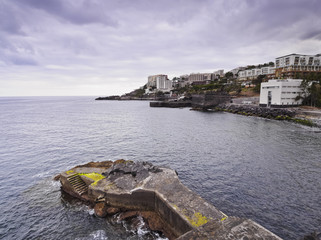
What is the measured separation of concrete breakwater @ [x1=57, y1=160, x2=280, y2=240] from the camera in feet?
26.5

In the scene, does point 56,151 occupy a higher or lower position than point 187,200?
lower

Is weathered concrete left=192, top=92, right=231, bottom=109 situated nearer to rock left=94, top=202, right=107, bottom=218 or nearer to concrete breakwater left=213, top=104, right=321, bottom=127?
concrete breakwater left=213, top=104, right=321, bottom=127

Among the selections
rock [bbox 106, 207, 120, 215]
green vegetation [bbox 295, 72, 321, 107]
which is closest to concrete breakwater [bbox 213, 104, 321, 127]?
green vegetation [bbox 295, 72, 321, 107]

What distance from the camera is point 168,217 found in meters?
10.7

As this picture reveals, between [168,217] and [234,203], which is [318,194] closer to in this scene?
[234,203]

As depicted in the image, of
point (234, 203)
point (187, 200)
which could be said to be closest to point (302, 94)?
point (234, 203)

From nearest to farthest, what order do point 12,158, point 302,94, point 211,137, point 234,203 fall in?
point 234,203 < point 12,158 < point 211,137 < point 302,94

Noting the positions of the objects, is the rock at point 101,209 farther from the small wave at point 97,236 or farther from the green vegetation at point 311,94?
the green vegetation at point 311,94

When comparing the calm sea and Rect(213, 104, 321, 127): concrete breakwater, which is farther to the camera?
Rect(213, 104, 321, 127): concrete breakwater

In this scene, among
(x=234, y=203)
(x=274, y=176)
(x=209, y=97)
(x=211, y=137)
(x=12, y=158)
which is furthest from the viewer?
(x=209, y=97)

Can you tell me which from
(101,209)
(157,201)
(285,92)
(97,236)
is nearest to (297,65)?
(285,92)

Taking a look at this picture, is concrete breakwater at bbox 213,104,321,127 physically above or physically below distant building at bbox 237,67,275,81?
below

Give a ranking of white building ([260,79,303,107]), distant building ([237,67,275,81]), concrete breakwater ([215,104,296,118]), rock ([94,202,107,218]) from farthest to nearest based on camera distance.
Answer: distant building ([237,67,275,81])
white building ([260,79,303,107])
concrete breakwater ([215,104,296,118])
rock ([94,202,107,218])

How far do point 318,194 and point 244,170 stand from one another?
606cm
